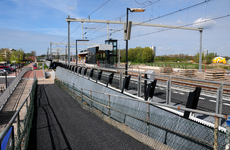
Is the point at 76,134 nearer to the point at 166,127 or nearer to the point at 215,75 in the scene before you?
the point at 166,127

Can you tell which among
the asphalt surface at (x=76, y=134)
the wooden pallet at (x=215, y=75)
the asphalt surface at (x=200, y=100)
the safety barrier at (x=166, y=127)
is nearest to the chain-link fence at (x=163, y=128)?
the safety barrier at (x=166, y=127)

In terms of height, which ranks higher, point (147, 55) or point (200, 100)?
point (147, 55)

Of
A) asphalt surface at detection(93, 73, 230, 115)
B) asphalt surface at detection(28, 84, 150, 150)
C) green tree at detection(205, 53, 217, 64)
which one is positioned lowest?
asphalt surface at detection(28, 84, 150, 150)

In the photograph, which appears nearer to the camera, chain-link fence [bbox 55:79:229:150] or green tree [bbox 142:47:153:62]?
chain-link fence [bbox 55:79:229:150]

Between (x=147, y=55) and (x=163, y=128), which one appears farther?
(x=147, y=55)

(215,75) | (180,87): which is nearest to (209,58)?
(215,75)

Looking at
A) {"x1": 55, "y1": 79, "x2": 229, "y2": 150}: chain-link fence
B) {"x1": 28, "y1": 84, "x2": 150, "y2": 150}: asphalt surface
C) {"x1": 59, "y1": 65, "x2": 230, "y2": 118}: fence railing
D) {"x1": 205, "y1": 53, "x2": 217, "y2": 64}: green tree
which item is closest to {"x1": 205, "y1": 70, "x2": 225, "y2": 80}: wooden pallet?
{"x1": 59, "y1": 65, "x2": 230, "y2": 118}: fence railing

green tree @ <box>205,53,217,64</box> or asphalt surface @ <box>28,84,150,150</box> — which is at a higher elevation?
green tree @ <box>205,53,217,64</box>

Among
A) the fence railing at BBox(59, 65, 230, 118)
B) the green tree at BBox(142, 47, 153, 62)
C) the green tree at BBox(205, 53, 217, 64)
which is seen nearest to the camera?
the fence railing at BBox(59, 65, 230, 118)

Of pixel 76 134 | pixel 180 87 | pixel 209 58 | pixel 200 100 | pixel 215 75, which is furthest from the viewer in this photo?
pixel 209 58

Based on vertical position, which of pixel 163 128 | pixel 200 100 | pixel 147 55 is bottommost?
pixel 163 128

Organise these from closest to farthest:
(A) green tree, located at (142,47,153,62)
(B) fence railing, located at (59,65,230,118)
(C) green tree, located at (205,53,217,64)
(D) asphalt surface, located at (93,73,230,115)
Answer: (B) fence railing, located at (59,65,230,118) < (D) asphalt surface, located at (93,73,230,115) < (C) green tree, located at (205,53,217,64) < (A) green tree, located at (142,47,153,62)

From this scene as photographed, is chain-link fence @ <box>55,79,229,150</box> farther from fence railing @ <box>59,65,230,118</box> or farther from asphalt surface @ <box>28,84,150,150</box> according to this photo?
fence railing @ <box>59,65,230,118</box>

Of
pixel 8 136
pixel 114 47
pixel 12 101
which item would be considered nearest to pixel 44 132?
pixel 8 136
